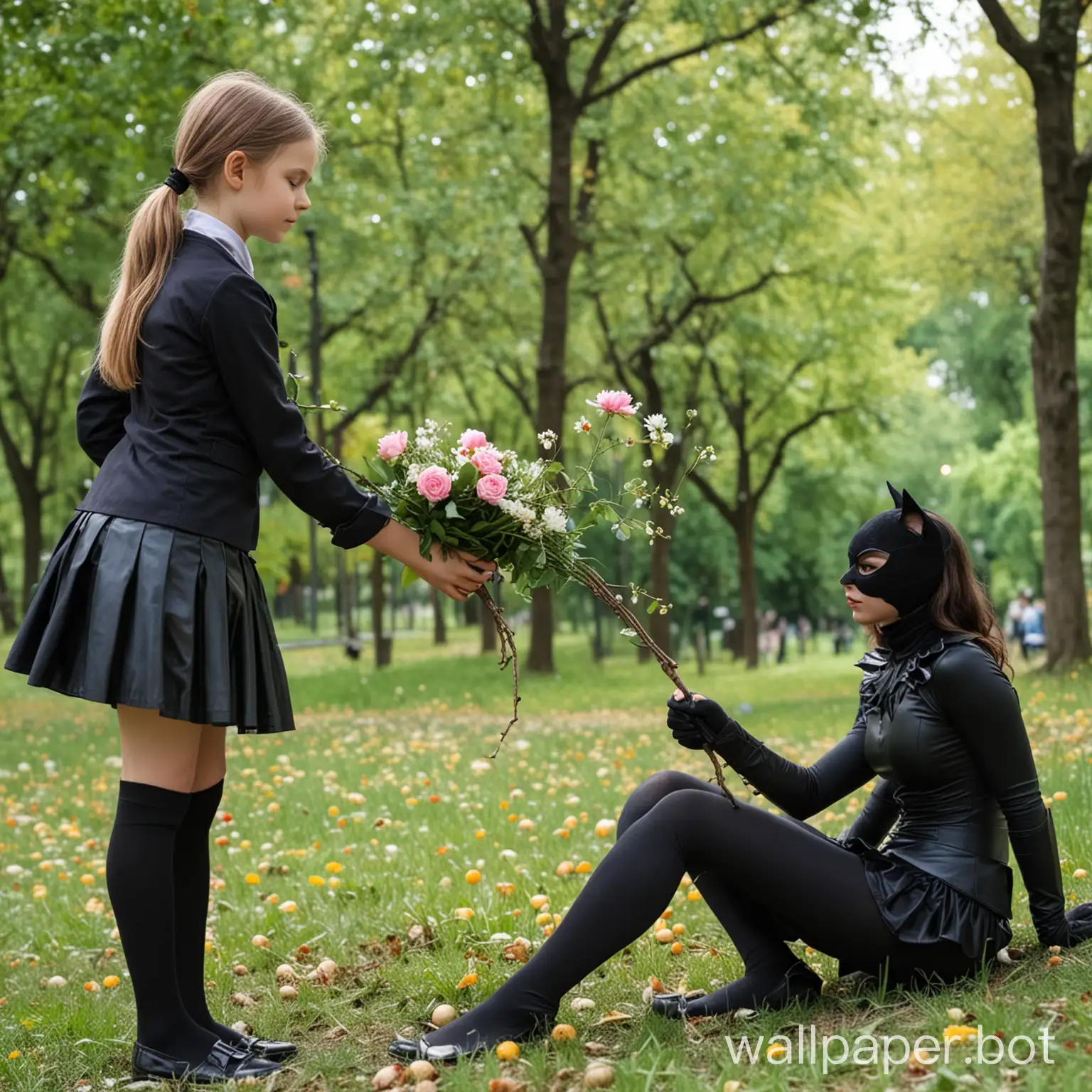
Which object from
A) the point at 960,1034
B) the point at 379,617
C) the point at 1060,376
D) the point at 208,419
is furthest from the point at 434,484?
the point at 379,617

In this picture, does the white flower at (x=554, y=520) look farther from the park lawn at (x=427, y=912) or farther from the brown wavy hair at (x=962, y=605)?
the park lawn at (x=427, y=912)

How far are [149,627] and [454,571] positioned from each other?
0.85 metres

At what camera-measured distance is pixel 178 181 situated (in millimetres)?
3480

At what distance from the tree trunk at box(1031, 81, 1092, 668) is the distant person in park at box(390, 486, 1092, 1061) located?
33.8ft

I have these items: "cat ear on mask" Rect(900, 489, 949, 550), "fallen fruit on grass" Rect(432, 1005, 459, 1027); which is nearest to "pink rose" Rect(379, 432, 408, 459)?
"cat ear on mask" Rect(900, 489, 949, 550)

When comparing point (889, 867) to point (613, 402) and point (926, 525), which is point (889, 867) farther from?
point (613, 402)

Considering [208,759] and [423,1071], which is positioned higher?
[208,759]

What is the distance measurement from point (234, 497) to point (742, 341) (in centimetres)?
2334

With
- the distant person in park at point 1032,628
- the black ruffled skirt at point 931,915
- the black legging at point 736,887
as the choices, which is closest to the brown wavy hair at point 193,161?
the black legging at point 736,887

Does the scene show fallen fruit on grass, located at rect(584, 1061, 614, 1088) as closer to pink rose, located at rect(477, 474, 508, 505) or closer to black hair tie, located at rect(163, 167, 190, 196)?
pink rose, located at rect(477, 474, 508, 505)

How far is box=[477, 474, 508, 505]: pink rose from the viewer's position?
3494mm

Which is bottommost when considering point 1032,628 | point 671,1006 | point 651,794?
point 1032,628

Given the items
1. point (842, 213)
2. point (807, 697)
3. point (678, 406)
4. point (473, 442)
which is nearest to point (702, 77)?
point (842, 213)

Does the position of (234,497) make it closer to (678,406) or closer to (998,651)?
(998,651)
